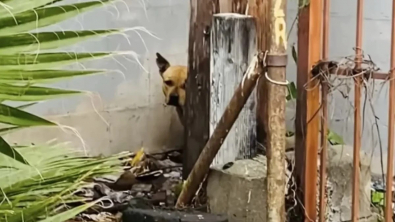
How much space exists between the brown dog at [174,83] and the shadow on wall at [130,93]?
0.39 ft

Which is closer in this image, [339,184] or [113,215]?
[339,184]

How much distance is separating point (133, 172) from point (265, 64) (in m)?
1.95

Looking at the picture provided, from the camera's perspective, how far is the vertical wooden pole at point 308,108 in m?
2.42

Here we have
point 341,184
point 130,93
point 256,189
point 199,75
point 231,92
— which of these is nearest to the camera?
point 256,189

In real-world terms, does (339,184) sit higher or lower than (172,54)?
lower

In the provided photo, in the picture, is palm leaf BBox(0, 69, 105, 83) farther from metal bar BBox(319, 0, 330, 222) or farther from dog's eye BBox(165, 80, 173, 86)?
dog's eye BBox(165, 80, 173, 86)

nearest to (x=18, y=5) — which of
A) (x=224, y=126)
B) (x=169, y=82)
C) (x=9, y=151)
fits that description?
(x=9, y=151)

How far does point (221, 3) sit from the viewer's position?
3.16 metres

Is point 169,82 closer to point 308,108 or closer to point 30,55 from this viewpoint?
point 308,108

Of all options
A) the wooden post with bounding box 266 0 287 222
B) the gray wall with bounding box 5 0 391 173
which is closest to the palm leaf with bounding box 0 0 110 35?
the wooden post with bounding box 266 0 287 222

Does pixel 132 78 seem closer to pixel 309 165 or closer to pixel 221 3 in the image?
pixel 221 3

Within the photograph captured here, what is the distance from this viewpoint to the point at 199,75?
3.23 m

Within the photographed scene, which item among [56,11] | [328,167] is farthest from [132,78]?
[56,11]

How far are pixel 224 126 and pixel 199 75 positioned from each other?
3.03ft
